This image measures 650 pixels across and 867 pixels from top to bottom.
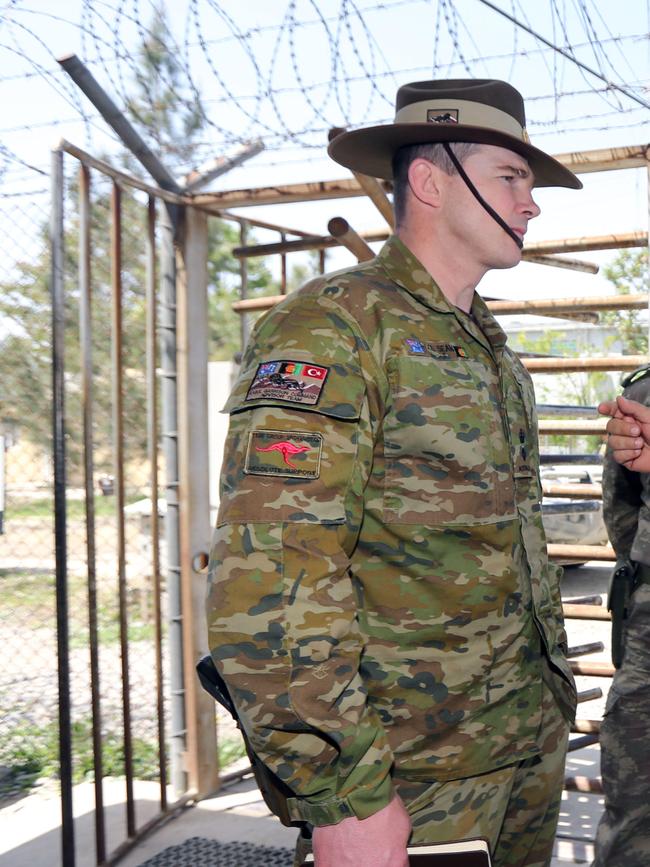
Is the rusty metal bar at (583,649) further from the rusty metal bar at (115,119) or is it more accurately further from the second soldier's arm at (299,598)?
the rusty metal bar at (115,119)

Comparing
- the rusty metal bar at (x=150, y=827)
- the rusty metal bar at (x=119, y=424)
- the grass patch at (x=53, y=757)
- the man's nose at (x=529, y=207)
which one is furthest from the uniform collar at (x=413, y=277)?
the grass patch at (x=53, y=757)

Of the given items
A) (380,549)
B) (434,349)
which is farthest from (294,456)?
(434,349)

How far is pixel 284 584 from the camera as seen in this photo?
4.50 ft

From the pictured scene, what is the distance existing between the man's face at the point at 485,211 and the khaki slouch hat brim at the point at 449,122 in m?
0.04

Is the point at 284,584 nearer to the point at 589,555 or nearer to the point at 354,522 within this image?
the point at 354,522

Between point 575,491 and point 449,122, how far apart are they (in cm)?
179

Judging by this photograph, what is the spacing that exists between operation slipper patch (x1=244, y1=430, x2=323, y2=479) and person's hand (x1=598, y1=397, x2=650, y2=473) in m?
1.06

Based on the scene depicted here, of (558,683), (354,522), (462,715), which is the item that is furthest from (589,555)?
(354,522)

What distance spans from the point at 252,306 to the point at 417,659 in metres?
2.11

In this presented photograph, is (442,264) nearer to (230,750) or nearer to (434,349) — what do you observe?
(434,349)

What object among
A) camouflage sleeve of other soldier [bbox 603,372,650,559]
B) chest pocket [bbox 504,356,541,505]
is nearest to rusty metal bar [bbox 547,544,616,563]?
camouflage sleeve of other soldier [bbox 603,372,650,559]

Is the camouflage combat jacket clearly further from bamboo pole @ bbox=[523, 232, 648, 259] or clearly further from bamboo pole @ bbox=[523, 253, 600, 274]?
bamboo pole @ bbox=[523, 253, 600, 274]

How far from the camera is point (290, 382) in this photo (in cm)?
146

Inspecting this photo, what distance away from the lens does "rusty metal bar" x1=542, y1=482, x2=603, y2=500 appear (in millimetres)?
3202
